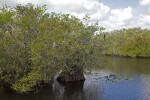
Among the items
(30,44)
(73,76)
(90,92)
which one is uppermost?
(30,44)

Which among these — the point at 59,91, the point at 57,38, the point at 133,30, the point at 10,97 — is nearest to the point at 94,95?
the point at 59,91

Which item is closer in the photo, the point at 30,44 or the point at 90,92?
the point at 30,44

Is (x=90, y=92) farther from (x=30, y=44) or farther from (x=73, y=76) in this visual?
(x=30, y=44)

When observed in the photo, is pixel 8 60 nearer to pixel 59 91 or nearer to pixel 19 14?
pixel 19 14

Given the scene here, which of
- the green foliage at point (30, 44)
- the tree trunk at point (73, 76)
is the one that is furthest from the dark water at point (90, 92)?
the green foliage at point (30, 44)

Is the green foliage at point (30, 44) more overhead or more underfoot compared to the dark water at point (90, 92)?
more overhead

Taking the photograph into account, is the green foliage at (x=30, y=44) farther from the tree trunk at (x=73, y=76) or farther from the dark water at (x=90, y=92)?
the tree trunk at (x=73, y=76)

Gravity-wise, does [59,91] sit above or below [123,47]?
below

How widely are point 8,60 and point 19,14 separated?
1129 centimetres

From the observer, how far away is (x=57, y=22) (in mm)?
32594

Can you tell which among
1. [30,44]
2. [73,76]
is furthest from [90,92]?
[30,44]

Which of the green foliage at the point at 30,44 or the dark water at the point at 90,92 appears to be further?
the dark water at the point at 90,92

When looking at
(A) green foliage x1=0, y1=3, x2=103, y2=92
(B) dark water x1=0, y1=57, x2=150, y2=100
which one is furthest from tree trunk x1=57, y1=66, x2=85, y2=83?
(A) green foliage x1=0, y1=3, x2=103, y2=92

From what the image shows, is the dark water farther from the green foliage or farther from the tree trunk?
the green foliage
